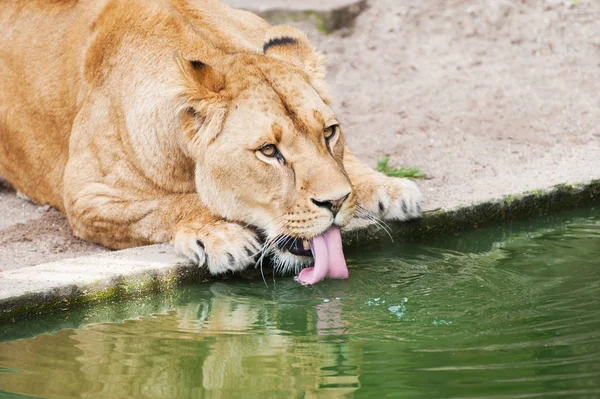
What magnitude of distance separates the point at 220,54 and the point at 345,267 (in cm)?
142

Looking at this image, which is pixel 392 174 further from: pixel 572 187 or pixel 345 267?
pixel 345 267

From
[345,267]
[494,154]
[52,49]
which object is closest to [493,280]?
[345,267]

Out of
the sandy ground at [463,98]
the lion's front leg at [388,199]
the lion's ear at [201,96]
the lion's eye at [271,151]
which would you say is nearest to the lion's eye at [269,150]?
Answer: the lion's eye at [271,151]

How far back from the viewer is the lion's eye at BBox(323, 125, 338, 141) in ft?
17.7

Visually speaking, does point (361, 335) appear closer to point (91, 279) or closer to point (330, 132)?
point (330, 132)

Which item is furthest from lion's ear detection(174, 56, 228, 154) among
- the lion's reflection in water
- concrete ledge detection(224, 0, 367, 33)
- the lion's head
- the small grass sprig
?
concrete ledge detection(224, 0, 367, 33)

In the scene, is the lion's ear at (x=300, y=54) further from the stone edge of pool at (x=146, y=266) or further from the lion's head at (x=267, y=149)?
the stone edge of pool at (x=146, y=266)

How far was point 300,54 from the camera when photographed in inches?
232

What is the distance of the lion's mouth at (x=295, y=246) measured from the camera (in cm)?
527

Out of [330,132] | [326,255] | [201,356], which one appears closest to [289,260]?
[326,255]

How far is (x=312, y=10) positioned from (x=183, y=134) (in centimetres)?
520

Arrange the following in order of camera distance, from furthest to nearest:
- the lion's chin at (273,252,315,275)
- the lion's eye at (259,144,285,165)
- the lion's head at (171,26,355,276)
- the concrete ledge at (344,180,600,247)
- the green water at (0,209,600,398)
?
the concrete ledge at (344,180,600,247), the lion's chin at (273,252,315,275), the lion's eye at (259,144,285,165), the lion's head at (171,26,355,276), the green water at (0,209,600,398)

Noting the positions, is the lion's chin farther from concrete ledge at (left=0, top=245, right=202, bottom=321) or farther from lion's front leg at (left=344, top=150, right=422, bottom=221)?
lion's front leg at (left=344, top=150, right=422, bottom=221)

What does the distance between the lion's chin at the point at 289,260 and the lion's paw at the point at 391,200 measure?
62 centimetres
